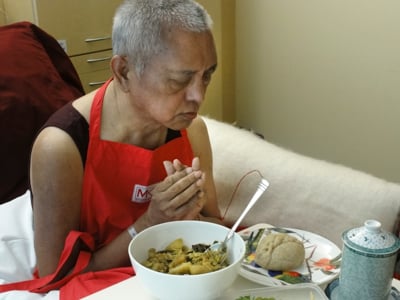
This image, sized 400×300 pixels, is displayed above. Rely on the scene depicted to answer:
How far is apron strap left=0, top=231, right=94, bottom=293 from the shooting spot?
1.10 metres

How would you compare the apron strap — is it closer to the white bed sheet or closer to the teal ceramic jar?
the white bed sheet

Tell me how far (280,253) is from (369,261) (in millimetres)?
273

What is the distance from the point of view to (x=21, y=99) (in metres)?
1.54

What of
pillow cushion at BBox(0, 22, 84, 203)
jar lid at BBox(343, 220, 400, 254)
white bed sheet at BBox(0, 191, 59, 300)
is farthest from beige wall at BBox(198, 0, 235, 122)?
jar lid at BBox(343, 220, 400, 254)

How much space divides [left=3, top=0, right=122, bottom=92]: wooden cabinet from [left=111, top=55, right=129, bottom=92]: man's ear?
1143 mm

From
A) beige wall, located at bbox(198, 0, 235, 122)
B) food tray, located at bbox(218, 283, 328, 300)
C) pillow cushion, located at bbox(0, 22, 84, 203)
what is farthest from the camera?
beige wall, located at bbox(198, 0, 235, 122)

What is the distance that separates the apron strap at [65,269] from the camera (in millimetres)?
1096

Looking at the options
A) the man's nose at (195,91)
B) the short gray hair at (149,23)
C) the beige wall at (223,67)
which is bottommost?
the beige wall at (223,67)

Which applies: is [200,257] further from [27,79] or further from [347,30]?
[347,30]

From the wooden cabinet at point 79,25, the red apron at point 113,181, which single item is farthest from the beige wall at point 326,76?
the red apron at point 113,181

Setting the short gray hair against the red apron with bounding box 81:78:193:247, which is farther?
the red apron with bounding box 81:78:193:247

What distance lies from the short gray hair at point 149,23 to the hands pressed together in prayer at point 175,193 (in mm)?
221

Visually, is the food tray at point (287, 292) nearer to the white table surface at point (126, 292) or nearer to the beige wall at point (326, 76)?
the white table surface at point (126, 292)

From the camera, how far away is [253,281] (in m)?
0.98
